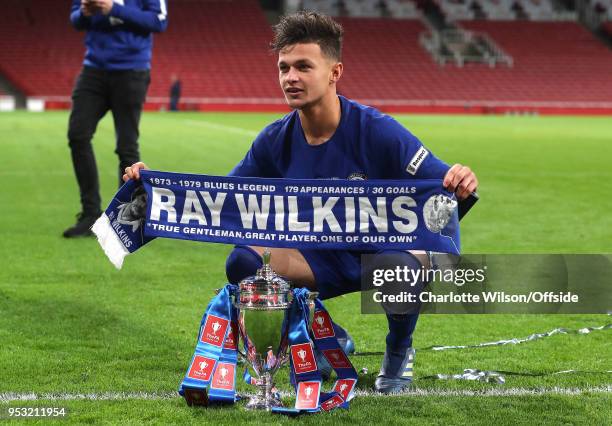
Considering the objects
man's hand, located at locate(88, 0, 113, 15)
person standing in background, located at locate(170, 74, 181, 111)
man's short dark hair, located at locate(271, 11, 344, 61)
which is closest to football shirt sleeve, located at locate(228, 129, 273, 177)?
man's short dark hair, located at locate(271, 11, 344, 61)

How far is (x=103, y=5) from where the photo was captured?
7.48 metres

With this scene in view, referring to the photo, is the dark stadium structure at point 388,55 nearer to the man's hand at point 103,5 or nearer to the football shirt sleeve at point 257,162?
the man's hand at point 103,5

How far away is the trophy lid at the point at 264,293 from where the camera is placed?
339 centimetres

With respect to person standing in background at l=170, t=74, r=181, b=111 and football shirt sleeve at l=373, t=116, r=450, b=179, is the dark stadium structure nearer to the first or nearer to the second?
person standing in background at l=170, t=74, r=181, b=111

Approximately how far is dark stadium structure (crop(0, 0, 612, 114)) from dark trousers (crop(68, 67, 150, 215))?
30.7 m

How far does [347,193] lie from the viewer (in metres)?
3.62

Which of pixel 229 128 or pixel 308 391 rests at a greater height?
pixel 308 391

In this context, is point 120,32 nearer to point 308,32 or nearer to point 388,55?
point 308,32

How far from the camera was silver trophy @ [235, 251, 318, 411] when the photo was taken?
3395 mm

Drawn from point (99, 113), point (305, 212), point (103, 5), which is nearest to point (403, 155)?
point (305, 212)

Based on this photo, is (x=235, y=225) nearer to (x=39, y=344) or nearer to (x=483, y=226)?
(x=39, y=344)

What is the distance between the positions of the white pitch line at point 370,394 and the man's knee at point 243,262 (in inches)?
17.4

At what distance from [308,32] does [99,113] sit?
4512mm

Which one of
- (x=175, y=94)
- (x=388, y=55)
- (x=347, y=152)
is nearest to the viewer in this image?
(x=347, y=152)
